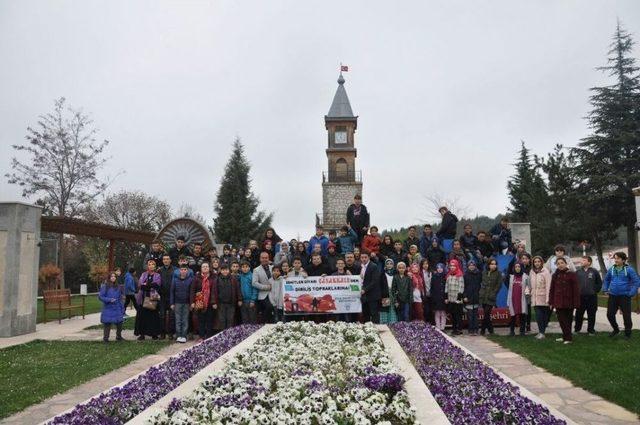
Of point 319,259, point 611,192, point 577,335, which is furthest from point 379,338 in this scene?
point 611,192

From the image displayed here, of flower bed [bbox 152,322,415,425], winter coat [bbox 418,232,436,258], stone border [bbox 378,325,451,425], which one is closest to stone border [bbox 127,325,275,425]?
flower bed [bbox 152,322,415,425]

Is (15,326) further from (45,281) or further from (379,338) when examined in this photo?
(45,281)

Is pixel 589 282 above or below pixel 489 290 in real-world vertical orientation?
above

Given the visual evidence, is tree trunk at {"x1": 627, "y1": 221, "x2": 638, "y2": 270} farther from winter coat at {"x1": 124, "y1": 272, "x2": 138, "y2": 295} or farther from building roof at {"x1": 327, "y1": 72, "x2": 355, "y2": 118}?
building roof at {"x1": 327, "y1": 72, "x2": 355, "y2": 118}

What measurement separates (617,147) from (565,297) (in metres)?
27.9

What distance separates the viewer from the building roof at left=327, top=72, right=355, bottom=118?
5525 centimetres

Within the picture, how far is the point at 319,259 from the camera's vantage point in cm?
1200

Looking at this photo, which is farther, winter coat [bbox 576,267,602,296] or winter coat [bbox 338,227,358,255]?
winter coat [bbox 338,227,358,255]

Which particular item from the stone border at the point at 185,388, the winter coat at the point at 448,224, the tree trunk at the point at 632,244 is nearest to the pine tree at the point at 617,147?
the tree trunk at the point at 632,244

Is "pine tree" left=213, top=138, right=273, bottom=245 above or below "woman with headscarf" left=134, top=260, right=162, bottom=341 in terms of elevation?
above

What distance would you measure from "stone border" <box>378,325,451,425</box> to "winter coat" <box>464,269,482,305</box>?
442cm

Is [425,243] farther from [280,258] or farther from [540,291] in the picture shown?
[280,258]

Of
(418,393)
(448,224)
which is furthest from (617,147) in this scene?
(418,393)

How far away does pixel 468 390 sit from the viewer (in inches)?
213
